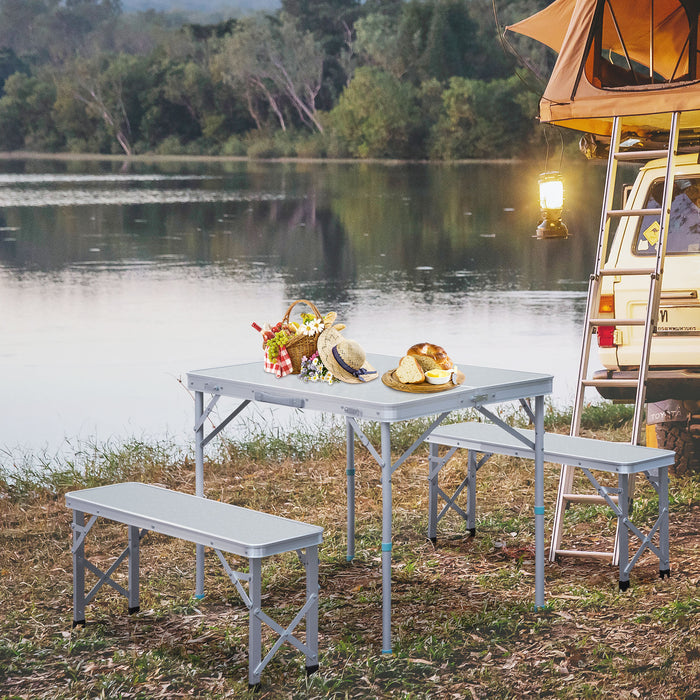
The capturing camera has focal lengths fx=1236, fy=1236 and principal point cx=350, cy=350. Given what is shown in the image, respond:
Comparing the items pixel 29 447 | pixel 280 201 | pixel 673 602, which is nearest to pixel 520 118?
pixel 280 201

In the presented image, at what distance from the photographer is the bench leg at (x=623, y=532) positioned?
6020 millimetres

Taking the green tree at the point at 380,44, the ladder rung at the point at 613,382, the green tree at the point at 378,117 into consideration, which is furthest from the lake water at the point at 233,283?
the green tree at the point at 380,44

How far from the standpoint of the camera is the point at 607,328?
26.2 ft

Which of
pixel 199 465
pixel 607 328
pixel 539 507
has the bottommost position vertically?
pixel 539 507

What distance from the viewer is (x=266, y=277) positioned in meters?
23.5

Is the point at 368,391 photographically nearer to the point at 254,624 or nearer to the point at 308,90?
the point at 254,624

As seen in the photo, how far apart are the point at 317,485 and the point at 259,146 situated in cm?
6571

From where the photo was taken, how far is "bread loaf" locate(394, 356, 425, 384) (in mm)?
5367

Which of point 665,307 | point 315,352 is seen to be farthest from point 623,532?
point 665,307

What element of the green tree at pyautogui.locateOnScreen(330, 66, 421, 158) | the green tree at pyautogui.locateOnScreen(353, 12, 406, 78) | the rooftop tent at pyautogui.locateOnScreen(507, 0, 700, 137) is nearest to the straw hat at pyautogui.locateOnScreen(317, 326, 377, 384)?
the rooftop tent at pyautogui.locateOnScreen(507, 0, 700, 137)

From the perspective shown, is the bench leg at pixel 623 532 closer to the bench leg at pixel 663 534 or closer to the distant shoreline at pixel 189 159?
the bench leg at pixel 663 534

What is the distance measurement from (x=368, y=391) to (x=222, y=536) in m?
0.94

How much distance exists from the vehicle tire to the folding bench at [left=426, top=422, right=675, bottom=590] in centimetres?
191

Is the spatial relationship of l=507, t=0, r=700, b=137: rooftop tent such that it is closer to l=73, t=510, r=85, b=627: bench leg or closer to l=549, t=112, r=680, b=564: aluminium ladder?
l=549, t=112, r=680, b=564: aluminium ladder
